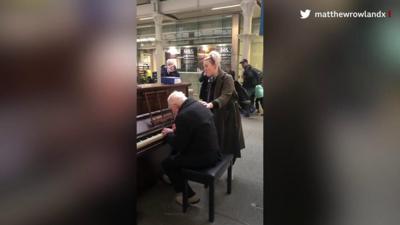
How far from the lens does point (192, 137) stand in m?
2.39

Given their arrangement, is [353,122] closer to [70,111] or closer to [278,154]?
[278,154]

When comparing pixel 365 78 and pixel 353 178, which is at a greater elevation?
pixel 365 78

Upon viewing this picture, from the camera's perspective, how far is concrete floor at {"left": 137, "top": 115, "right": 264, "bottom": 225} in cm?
235

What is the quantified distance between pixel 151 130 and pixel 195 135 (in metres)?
0.55

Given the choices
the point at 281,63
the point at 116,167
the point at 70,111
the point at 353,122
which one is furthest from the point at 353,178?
the point at 70,111

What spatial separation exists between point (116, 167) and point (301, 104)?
613 mm

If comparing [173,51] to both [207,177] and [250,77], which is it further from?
[207,177]

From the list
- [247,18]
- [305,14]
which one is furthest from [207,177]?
[247,18]

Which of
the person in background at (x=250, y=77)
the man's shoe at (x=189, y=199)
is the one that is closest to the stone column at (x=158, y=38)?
the person in background at (x=250, y=77)

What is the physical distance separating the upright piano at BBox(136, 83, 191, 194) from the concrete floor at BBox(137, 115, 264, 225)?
20 cm

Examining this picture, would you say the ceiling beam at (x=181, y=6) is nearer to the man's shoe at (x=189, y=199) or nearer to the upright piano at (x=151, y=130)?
the upright piano at (x=151, y=130)

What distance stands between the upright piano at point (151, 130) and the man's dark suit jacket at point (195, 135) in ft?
0.98

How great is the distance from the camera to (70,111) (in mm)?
387

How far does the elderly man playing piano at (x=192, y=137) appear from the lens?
234 cm
